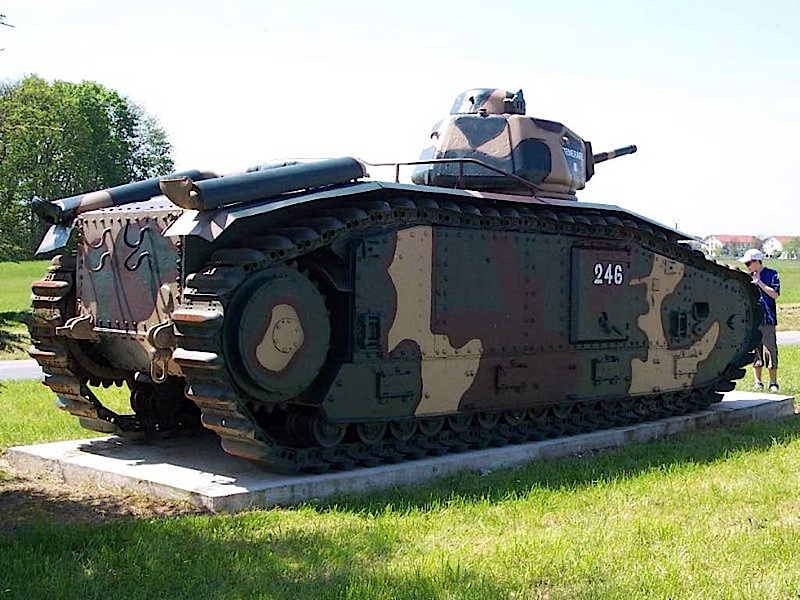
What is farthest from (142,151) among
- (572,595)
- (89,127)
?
(572,595)

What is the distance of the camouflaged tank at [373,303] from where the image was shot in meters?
8.55

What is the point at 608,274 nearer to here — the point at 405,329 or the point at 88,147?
the point at 405,329

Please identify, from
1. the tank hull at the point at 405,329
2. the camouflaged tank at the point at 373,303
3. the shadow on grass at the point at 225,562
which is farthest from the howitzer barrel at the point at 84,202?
the shadow on grass at the point at 225,562

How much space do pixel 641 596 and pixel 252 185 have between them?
14.1ft

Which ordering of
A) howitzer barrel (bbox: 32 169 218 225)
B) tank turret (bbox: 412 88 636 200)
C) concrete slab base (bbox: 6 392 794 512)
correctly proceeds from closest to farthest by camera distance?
concrete slab base (bbox: 6 392 794 512) < howitzer barrel (bbox: 32 169 218 225) < tank turret (bbox: 412 88 636 200)

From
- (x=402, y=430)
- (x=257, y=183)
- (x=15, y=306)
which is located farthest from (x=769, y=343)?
(x=15, y=306)

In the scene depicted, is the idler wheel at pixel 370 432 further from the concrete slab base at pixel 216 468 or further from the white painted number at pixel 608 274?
the white painted number at pixel 608 274

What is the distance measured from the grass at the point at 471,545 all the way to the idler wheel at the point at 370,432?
0.77 metres

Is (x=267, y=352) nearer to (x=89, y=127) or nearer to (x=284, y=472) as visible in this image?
(x=284, y=472)

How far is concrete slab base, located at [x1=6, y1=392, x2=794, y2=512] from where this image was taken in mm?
8469

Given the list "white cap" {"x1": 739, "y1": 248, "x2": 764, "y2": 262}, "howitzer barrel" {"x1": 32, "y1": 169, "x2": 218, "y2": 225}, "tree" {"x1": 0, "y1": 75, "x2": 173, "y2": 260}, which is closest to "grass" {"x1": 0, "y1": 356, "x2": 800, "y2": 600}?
"howitzer barrel" {"x1": 32, "y1": 169, "x2": 218, "y2": 225}

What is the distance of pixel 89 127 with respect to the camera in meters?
52.8

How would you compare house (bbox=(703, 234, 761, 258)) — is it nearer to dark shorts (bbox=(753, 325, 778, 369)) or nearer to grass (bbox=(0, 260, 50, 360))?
grass (bbox=(0, 260, 50, 360))

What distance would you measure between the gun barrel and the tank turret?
4.39 feet
